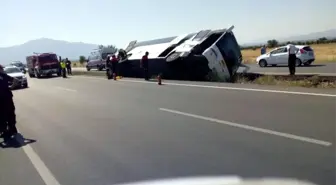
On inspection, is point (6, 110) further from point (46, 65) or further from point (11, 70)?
point (46, 65)

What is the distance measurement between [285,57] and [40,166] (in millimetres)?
26908

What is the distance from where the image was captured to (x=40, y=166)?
21.7 feet

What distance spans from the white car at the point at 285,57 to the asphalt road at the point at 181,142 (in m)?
17.6

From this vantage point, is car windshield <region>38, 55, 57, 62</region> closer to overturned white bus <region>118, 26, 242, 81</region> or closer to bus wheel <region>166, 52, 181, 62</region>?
overturned white bus <region>118, 26, 242, 81</region>

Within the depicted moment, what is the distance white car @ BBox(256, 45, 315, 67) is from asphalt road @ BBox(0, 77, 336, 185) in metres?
17.6

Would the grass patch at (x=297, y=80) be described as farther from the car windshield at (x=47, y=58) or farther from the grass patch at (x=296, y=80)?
the car windshield at (x=47, y=58)

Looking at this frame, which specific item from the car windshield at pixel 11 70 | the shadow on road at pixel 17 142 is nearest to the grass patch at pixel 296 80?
the shadow on road at pixel 17 142

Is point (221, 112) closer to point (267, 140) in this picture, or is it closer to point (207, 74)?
point (267, 140)

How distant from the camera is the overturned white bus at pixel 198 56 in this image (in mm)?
21141

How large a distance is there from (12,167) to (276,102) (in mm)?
7398

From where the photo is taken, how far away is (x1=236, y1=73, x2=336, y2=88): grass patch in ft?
52.3

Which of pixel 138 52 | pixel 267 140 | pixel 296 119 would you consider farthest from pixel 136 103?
pixel 138 52

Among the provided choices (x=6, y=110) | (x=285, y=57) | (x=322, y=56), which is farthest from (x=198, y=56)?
(x=322, y=56)

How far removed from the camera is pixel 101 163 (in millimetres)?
6430
